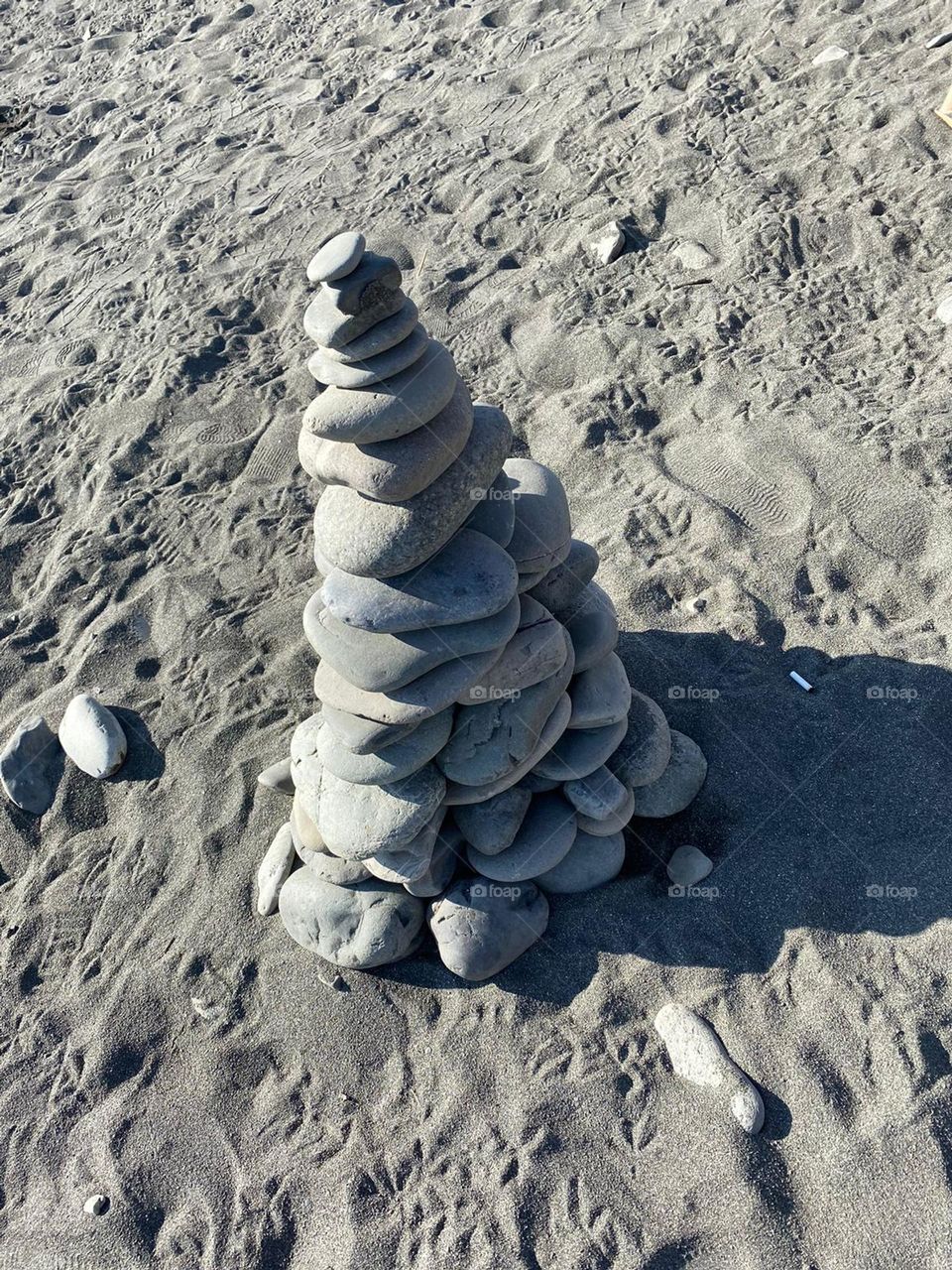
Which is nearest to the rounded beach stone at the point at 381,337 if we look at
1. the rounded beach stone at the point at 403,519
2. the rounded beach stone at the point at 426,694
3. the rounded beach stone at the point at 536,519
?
the rounded beach stone at the point at 403,519

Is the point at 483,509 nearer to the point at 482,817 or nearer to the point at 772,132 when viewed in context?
the point at 482,817

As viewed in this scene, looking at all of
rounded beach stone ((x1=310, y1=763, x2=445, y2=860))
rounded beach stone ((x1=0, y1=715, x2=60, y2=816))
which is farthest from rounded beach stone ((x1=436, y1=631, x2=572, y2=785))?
rounded beach stone ((x1=0, y1=715, x2=60, y2=816))

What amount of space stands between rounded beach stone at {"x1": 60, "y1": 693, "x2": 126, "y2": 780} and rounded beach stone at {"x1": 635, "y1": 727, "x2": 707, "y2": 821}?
2.49 m

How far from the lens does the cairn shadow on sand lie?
3.64m

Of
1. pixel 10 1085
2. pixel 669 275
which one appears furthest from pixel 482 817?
pixel 669 275

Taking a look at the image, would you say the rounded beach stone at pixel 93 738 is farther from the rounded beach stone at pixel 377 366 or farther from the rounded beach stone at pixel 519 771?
the rounded beach stone at pixel 377 366

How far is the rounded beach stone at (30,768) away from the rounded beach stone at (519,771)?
2.25m

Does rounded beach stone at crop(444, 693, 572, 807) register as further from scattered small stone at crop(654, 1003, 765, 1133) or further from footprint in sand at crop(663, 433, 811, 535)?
footprint in sand at crop(663, 433, 811, 535)

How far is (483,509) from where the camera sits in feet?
10.2

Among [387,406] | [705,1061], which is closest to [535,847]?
[705,1061]

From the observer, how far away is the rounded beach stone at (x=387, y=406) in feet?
8.74

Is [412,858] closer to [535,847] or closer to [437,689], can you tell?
[535,847]

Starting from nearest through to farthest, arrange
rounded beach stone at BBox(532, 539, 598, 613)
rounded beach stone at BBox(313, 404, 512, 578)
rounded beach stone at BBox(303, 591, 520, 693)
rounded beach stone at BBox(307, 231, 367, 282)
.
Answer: rounded beach stone at BBox(307, 231, 367, 282) → rounded beach stone at BBox(313, 404, 512, 578) → rounded beach stone at BBox(303, 591, 520, 693) → rounded beach stone at BBox(532, 539, 598, 613)

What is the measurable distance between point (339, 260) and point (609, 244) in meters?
4.50
